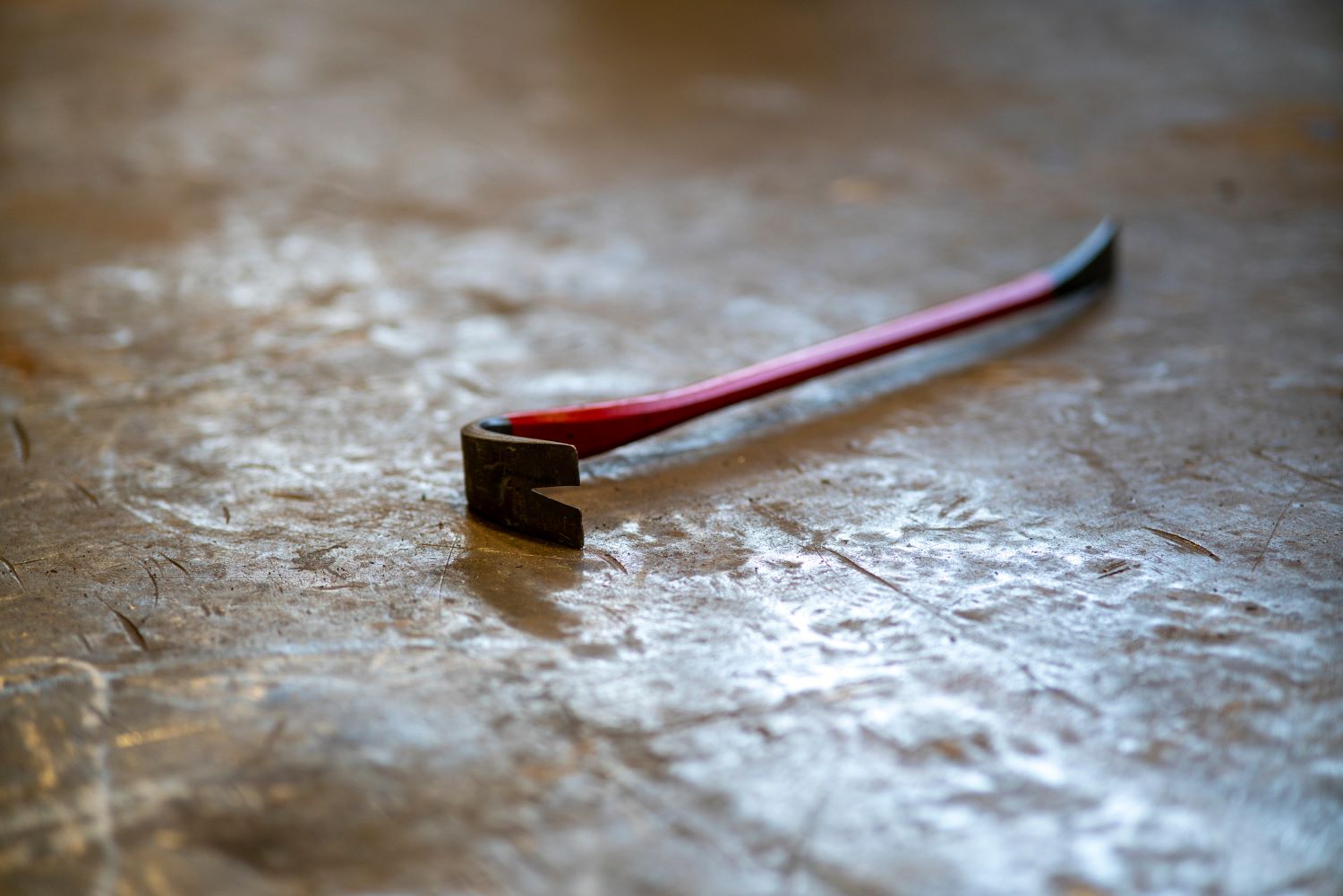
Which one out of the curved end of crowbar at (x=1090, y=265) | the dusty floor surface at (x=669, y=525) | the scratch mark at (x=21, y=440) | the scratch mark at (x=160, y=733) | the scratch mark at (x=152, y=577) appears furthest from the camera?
the curved end of crowbar at (x=1090, y=265)

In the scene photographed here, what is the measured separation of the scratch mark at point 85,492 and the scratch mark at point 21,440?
0.16 metres

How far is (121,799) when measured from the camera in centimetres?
121

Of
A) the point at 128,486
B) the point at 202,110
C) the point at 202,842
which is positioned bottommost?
the point at 202,842

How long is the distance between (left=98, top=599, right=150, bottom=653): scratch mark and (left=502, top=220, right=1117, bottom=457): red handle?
61cm

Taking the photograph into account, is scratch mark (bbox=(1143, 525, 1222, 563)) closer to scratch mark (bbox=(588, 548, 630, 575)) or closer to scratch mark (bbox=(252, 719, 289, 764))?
scratch mark (bbox=(588, 548, 630, 575))

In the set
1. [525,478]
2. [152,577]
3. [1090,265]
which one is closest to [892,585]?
[525,478]

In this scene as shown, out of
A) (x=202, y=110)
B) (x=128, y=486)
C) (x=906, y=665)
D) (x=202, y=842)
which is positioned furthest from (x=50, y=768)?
(x=202, y=110)

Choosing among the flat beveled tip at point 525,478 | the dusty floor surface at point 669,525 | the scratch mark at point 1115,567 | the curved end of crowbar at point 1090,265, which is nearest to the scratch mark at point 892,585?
the dusty floor surface at point 669,525

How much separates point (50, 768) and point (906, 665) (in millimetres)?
988

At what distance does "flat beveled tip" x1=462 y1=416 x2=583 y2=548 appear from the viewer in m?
1.69

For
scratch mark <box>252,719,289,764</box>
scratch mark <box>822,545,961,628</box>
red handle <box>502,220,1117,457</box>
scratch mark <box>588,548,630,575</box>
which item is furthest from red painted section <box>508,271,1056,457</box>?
scratch mark <box>252,719,289,764</box>

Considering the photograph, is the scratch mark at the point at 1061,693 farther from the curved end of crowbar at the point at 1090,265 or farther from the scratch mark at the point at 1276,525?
the curved end of crowbar at the point at 1090,265

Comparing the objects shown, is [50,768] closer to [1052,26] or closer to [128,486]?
[128,486]

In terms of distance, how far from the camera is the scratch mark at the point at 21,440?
2.03m
